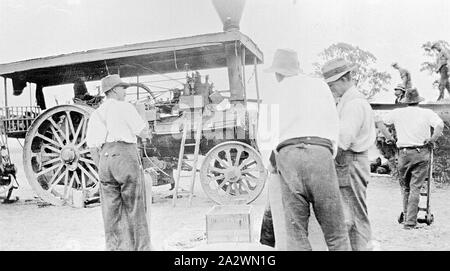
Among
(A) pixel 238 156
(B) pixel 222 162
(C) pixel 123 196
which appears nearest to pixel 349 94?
(C) pixel 123 196

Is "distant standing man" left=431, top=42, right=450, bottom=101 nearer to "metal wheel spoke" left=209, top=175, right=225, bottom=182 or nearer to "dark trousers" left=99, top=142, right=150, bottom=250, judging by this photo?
"metal wheel spoke" left=209, top=175, right=225, bottom=182

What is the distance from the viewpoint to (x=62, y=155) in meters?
5.54

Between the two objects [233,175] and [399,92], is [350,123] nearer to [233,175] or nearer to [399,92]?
[399,92]

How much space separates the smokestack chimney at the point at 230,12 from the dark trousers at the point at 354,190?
89.0 inches

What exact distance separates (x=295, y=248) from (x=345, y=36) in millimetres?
2154

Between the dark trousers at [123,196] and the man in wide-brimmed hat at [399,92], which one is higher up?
the man in wide-brimmed hat at [399,92]

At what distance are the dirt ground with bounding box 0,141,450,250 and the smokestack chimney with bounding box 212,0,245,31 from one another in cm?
215

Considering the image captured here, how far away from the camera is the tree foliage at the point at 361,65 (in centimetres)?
394

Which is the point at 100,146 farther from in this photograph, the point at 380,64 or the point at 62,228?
the point at 380,64

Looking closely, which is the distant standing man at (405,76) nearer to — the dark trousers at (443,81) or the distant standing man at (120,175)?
the dark trousers at (443,81)

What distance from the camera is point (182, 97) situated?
5.50 metres

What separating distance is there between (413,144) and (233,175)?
2053 mm

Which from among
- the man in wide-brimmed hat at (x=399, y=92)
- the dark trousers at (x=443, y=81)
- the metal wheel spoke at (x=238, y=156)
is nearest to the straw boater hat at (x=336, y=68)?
the man in wide-brimmed hat at (x=399, y=92)

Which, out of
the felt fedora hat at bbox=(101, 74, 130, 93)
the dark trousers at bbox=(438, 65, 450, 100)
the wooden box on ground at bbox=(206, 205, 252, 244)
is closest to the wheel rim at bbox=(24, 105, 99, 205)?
the felt fedora hat at bbox=(101, 74, 130, 93)
